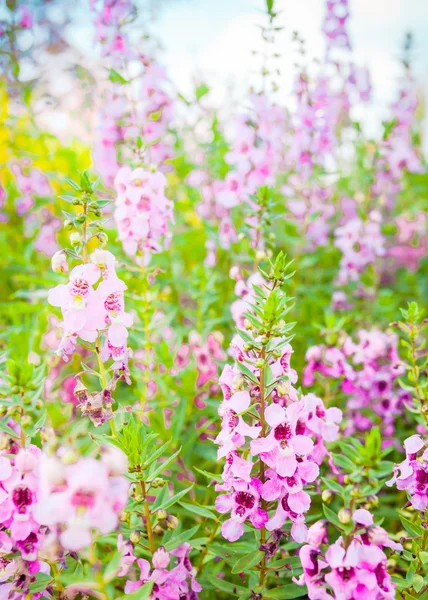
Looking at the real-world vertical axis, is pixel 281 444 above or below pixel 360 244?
below

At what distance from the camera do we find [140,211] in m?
2.72

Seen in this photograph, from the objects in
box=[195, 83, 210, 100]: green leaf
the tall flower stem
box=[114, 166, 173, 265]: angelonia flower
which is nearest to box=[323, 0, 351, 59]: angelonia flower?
box=[195, 83, 210, 100]: green leaf

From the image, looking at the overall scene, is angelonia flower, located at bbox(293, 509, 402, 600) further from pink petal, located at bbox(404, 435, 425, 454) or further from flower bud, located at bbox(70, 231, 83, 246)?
flower bud, located at bbox(70, 231, 83, 246)

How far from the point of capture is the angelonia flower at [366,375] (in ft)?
9.50

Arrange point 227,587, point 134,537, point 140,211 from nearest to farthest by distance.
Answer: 1. point 134,537
2. point 227,587
3. point 140,211

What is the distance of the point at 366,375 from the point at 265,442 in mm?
1541

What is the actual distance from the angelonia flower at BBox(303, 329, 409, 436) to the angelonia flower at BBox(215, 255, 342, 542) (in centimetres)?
106

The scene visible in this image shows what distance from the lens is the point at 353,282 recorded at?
4762mm

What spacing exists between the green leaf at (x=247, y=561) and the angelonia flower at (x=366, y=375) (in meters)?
1.14

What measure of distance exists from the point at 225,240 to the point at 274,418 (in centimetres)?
232

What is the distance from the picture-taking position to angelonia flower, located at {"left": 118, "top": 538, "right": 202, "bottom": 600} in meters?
1.79

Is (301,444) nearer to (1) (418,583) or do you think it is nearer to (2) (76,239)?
(1) (418,583)

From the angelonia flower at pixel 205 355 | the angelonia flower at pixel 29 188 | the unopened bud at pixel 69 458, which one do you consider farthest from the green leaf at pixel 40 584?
the angelonia flower at pixel 29 188

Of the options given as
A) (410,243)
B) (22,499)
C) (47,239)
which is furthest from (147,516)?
(410,243)
